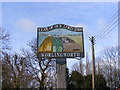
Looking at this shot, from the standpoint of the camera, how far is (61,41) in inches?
952

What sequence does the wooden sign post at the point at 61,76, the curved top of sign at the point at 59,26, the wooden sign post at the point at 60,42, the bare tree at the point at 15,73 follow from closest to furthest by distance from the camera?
the wooden sign post at the point at 61,76 < the wooden sign post at the point at 60,42 < the curved top of sign at the point at 59,26 < the bare tree at the point at 15,73

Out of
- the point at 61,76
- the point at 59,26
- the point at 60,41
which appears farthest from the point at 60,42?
the point at 61,76

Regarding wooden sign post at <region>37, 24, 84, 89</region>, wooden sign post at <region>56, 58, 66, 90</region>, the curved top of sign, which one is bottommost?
wooden sign post at <region>56, 58, 66, 90</region>

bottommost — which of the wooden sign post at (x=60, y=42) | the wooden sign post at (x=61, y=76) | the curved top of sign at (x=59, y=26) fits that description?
the wooden sign post at (x=61, y=76)

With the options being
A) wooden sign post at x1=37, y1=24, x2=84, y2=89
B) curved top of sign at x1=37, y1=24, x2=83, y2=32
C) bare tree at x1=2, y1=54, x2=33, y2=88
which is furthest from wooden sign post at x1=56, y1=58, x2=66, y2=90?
bare tree at x1=2, y1=54, x2=33, y2=88

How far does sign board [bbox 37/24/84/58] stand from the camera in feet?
78.2

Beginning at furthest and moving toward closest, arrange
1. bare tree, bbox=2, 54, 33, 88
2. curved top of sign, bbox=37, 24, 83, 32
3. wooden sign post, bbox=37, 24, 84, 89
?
bare tree, bbox=2, 54, 33, 88, curved top of sign, bbox=37, 24, 83, 32, wooden sign post, bbox=37, 24, 84, 89

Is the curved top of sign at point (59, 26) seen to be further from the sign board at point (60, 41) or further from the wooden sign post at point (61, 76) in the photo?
the wooden sign post at point (61, 76)

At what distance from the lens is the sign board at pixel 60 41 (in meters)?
23.8

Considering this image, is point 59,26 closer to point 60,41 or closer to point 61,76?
point 60,41

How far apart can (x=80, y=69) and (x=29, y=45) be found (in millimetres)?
16272

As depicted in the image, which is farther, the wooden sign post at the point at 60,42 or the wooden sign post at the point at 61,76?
the wooden sign post at the point at 60,42

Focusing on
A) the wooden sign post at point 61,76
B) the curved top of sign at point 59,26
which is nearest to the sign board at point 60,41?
the curved top of sign at point 59,26

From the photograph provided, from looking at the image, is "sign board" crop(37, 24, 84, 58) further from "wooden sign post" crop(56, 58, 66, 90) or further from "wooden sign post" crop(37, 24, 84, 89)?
"wooden sign post" crop(56, 58, 66, 90)
